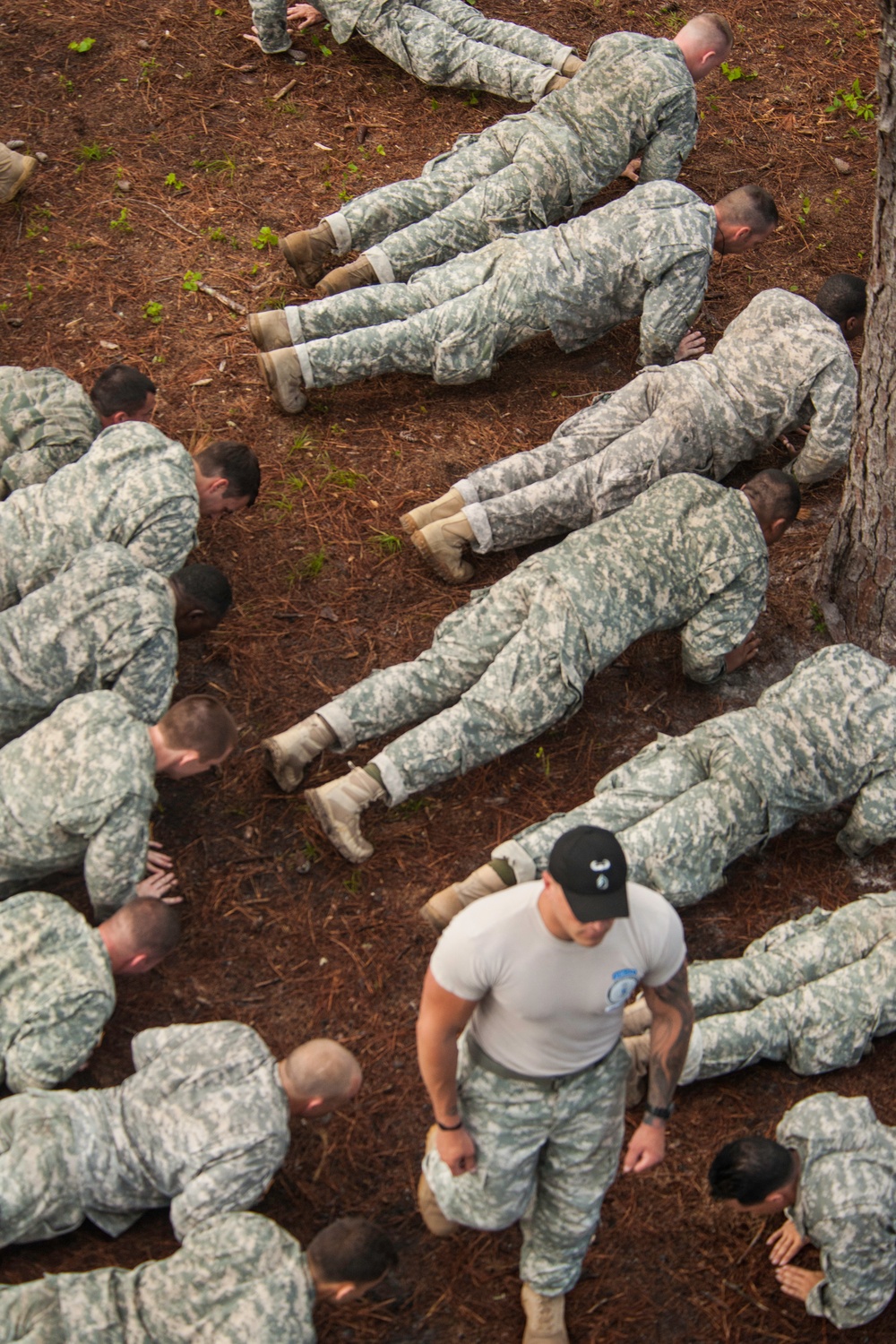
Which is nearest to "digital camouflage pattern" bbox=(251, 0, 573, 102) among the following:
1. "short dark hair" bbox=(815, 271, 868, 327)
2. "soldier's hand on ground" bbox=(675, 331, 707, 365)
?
"soldier's hand on ground" bbox=(675, 331, 707, 365)

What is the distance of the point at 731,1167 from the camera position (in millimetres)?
4133

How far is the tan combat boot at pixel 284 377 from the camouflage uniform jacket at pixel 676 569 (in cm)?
191

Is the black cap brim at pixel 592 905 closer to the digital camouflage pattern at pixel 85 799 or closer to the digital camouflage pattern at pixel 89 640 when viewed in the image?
the digital camouflage pattern at pixel 85 799

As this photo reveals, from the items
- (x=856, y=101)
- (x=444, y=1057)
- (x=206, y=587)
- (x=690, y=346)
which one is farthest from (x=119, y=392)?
(x=856, y=101)

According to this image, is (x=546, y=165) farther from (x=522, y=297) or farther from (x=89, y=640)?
(x=89, y=640)

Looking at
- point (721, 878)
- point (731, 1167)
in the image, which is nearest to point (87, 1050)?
point (731, 1167)

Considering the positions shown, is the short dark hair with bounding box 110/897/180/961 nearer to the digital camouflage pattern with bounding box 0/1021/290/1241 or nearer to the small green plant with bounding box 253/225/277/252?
the digital camouflage pattern with bounding box 0/1021/290/1241

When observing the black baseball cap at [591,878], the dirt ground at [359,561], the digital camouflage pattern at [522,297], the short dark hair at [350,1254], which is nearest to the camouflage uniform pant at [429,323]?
the digital camouflage pattern at [522,297]

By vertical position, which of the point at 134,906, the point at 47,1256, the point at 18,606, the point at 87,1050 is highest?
the point at 18,606

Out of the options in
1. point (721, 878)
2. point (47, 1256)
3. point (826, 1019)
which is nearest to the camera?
point (47, 1256)

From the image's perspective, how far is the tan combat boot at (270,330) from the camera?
6711 mm

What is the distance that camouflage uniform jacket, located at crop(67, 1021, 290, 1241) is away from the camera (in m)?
4.03

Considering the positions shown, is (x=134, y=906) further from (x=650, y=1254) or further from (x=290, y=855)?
(x=650, y=1254)

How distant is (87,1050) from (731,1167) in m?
2.24
